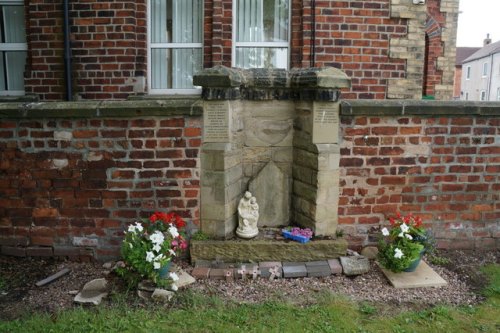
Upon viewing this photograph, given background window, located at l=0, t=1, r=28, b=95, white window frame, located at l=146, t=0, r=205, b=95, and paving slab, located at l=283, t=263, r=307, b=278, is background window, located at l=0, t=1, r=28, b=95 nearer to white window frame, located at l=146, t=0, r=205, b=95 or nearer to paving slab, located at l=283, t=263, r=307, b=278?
white window frame, located at l=146, t=0, r=205, b=95

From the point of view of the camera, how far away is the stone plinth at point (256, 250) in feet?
14.6

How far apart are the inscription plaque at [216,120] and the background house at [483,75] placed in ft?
136

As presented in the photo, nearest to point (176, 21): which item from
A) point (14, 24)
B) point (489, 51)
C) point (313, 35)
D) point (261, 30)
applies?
point (261, 30)

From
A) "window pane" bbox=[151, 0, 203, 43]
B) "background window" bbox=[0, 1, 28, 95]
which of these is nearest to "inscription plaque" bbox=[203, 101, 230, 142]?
"window pane" bbox=[151, 0, 203, 43]

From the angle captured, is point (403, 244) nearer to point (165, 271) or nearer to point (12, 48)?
point (165, 271)

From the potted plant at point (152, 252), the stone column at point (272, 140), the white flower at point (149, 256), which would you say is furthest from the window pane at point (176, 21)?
the white flower at point (149, 256)

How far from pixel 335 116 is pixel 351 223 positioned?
1233 mm

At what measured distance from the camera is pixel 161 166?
455cm

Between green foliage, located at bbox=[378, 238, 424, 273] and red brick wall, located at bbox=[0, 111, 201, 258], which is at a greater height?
red brick wall, located at bbox=[0, 111, 201, 258]

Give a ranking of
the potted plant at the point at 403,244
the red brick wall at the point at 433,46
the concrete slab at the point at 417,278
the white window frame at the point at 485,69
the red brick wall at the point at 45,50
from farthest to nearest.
Answer: the white window frame at the point at 485,69 < the red brick wall at the point at 433,46 < the red brick wall at the point at 45,50 < the potted plant at the point at 403,244 < the concrete slab at the point at 417,278

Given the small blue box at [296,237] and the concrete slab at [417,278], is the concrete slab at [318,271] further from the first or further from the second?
the concrete slab at [417,278]

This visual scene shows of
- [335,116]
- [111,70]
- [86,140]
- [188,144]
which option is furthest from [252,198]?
[111,70]

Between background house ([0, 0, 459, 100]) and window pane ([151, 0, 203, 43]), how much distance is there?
0.02 metres

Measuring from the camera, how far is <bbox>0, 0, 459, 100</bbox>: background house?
20.4ft
